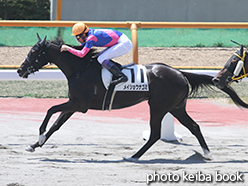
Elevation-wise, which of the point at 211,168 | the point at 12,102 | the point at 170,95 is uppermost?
the point at 170,95

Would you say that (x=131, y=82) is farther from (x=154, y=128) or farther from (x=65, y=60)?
(x=65, y=60)

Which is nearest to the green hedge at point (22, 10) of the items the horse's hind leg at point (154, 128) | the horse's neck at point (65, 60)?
the horse's neck at point (65, 60)

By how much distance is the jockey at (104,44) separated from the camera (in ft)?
19.8

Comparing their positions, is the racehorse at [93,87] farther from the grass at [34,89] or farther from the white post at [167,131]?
the grass at [34,89]

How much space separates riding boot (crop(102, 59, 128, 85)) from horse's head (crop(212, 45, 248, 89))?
4.35 ft

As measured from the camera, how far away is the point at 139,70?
628 cm

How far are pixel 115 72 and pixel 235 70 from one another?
1682 millimetres

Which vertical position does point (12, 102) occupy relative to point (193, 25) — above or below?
below

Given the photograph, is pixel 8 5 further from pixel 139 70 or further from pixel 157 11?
pixel 139 70

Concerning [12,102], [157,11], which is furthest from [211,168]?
[157,11]

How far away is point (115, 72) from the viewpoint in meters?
6.07

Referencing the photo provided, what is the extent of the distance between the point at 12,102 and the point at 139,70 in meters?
5.11

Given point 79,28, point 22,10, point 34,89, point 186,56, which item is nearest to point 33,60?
point 79,28

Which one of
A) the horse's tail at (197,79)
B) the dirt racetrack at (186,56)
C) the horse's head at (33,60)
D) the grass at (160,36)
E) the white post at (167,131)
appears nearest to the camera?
the horse's head at (33,60)
